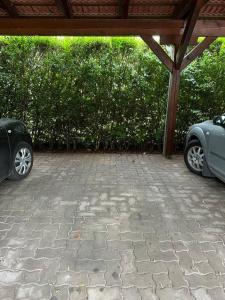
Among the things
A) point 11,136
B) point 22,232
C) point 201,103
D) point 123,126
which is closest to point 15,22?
point 11,136

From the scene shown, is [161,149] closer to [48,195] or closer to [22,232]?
[48,195]

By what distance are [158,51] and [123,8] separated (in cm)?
145

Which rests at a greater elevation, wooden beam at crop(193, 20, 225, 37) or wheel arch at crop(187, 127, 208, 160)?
wooden beam at crop(193, 20, 225, 37)

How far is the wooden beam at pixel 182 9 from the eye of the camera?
4.93m

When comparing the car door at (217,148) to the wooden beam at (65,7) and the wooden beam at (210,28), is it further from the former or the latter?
the wooden beam at (65,7)

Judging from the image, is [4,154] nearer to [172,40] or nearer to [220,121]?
[220,121]

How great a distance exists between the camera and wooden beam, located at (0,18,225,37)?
557cm

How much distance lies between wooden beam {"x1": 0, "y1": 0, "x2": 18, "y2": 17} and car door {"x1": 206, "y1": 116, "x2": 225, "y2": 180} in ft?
14.1

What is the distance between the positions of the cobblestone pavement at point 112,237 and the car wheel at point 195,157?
27 cm

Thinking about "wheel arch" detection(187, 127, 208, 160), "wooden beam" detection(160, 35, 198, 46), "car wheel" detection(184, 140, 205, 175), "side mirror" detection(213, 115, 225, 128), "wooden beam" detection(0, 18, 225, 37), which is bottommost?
"car wheel" detection(184, 140, 205, 175)

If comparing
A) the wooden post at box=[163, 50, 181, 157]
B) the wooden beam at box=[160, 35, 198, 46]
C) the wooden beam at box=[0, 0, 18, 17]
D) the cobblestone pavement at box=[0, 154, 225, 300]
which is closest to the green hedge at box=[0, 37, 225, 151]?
the wooden post at box=[163, 50, 181, 157]

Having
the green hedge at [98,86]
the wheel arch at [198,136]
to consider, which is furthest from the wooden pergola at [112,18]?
the wheel arch at [198,136]

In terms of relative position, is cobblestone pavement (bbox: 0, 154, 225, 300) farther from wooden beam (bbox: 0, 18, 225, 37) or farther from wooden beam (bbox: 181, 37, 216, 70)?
wooden beam (bbox: 0, 18, 225, 37)

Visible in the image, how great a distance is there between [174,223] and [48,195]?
2.04 m
